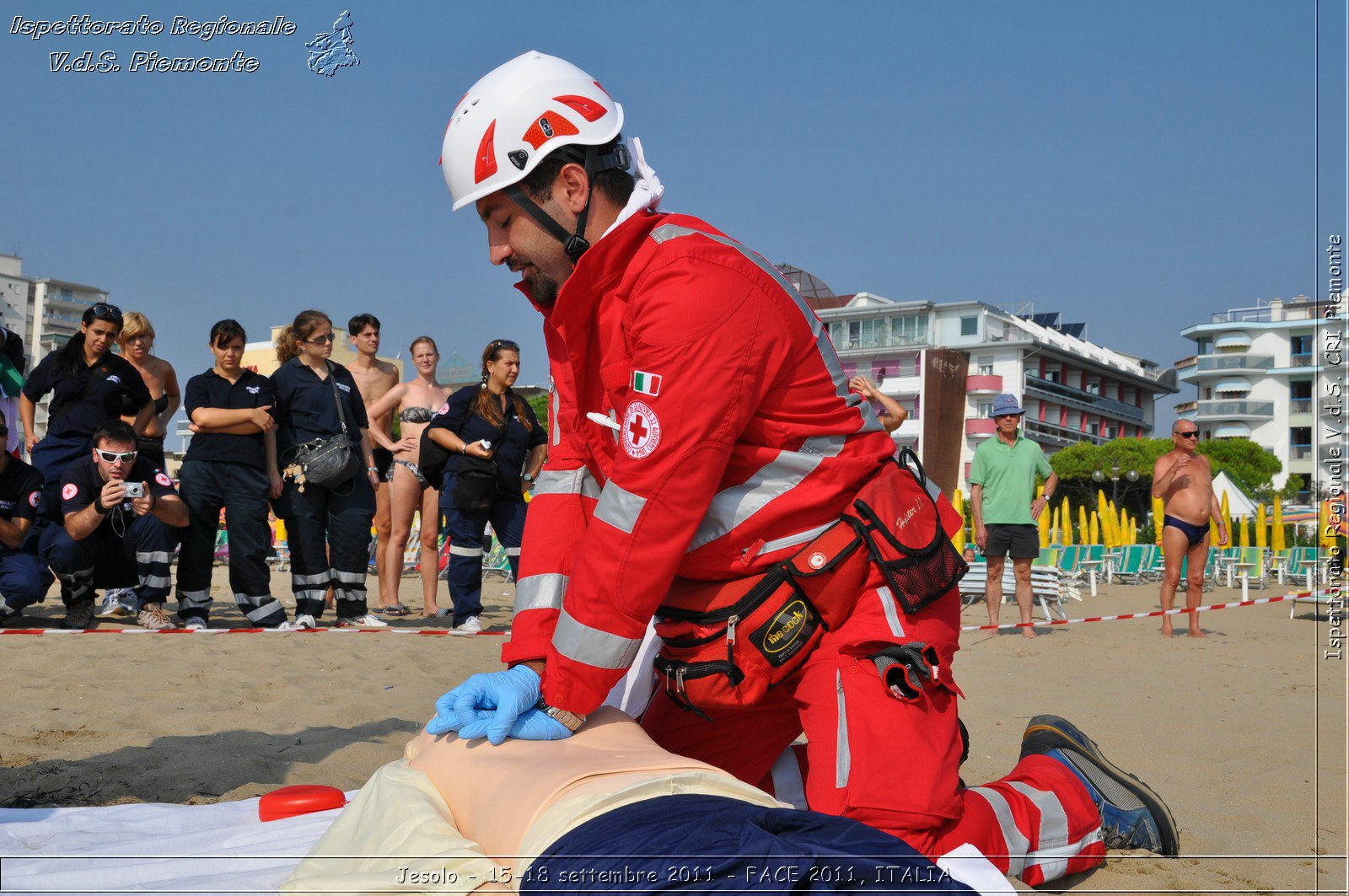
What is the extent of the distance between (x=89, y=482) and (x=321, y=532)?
4.90 ft

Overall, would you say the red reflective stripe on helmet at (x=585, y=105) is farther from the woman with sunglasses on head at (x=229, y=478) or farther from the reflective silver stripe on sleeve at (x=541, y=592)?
the woman with sunglasses on head at (x=229, y=478)

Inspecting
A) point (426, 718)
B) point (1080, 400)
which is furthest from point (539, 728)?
point (1080, 400)

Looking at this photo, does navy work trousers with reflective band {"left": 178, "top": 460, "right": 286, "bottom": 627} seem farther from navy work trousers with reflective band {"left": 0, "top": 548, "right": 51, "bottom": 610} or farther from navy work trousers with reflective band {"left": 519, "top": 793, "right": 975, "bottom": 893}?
navy work trousers with reflective band {"left": 519, "top": 793, "right": 975, "bottom": 893}

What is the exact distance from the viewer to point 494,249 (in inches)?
108

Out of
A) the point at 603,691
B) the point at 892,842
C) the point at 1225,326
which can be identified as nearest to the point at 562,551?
the point at 603,691

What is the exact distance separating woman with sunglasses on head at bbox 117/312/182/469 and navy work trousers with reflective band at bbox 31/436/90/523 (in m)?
0.38

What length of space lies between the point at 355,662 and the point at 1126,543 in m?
20.1

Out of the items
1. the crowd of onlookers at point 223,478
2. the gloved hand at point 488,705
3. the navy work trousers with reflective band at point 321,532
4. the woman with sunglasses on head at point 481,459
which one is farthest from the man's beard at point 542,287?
the woman with sunglasses on head at point 481,459

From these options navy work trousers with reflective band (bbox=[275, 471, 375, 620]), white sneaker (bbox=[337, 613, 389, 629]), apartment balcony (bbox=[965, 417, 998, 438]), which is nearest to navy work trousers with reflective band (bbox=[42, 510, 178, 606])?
navy work trousers with reflective band (bbox=[275, 471, 375, 620])

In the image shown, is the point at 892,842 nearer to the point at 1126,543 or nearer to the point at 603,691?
the point at 603,691

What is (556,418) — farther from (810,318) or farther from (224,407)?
(224,407)

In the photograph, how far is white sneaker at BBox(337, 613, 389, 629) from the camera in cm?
776

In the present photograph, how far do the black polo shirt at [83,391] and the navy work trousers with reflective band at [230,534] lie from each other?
71cm

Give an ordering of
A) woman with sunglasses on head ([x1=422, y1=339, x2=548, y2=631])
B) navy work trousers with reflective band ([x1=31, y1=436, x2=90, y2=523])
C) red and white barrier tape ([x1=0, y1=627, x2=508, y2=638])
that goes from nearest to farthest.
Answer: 1. red and white barrier tape ([x1=0, y1=627, x2=508, y2=638])
2. navy work trousers with reflective band ([x1=31, y1=436, x2=90, y2=523])
3. woman with sunglasses on head ([x1=422, y1=339, x2=548, y2=631])
